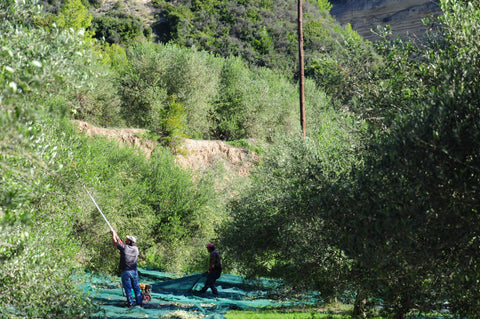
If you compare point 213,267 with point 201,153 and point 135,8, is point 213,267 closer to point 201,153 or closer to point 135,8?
point 201,153

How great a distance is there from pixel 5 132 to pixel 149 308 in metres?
10.3

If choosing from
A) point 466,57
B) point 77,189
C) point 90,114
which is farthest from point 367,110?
point 90,114

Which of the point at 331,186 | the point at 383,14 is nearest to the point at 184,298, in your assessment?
the point at 331,186

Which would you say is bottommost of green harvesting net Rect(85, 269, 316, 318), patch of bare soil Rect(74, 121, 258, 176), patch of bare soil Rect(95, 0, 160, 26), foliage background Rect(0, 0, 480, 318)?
green harvesting net Rect(85, 269, 316, 318)

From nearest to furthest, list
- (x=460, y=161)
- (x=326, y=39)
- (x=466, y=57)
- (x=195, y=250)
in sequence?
1. (x=460, y=161)
2. (x=466, y=57)
3. (x=195, y=250)
4. (x=326, y=39)

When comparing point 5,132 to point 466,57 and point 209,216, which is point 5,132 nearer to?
point 466,57

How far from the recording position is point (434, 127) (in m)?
6.48

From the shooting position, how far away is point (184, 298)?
16891 mm

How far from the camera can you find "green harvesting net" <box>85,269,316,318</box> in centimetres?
1278

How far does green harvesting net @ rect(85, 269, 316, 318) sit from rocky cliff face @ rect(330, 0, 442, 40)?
2842 inches

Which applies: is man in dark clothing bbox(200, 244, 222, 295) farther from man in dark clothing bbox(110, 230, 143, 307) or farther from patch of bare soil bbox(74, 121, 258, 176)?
patch of bare soil bbox(74, 121, 258, 176)

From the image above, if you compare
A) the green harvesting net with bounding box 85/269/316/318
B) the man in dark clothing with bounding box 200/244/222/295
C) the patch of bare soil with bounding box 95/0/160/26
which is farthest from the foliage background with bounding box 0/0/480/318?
the patch of bare soil with bounding box 95/0/160/26

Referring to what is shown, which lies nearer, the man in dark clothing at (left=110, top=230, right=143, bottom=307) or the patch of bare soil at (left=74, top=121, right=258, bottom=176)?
the man in dark clothing at (left=110, top=230, right=143, bottom=307)

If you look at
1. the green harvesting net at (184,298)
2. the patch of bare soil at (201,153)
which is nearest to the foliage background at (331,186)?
the green harvesting net at (184,298)
